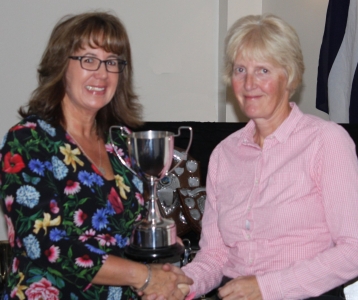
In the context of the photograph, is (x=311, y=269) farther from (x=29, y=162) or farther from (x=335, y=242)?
(x=29, y=162)

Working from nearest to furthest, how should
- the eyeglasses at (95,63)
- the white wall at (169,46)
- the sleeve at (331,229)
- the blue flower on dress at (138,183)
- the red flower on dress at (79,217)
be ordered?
the sleeve at (331,229) < the red flower on dress at (79,217) < the eyeglasses at (95,63) < the blue flower on dress at (138,183) < the white wall at (169,46)

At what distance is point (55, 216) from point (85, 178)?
0.19m

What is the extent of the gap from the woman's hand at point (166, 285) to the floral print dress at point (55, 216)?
12cm

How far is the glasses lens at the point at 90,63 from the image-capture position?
1988mm

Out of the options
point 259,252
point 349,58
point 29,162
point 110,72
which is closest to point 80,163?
point 29,162

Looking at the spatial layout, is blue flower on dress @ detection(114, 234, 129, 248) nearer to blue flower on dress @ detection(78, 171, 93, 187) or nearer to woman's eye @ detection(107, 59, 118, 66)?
blue flower on dress @ detection(78, 171, 93, 187)

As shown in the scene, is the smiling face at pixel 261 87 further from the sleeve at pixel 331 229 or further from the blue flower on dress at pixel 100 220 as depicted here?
the blue flower on dress at pixel 100 220

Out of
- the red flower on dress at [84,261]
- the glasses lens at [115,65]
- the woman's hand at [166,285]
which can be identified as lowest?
the woman's hand at [166,285]

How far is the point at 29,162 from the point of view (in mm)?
1818

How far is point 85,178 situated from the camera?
195 cm

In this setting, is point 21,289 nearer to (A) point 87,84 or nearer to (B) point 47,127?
(B) point 47,127

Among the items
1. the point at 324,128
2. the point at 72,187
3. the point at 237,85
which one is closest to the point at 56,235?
the point at 72,187

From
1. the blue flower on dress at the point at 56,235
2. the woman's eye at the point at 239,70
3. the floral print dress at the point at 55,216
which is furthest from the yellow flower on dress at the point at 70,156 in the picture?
the woman's eye at the point at 239,70

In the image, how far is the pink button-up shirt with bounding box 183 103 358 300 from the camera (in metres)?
1.78
